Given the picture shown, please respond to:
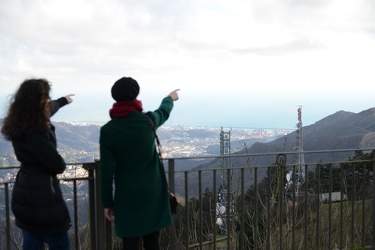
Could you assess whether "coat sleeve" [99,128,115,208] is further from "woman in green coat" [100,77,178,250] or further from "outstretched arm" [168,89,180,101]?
"outstretched arm" [168,89,180,101]

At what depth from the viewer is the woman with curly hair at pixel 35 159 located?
3219 mm

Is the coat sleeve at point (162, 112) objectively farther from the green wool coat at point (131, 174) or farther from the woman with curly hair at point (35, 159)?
the woman with curly hair at point (35, 159)

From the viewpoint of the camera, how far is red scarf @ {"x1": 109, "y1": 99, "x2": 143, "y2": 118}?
11.0ft

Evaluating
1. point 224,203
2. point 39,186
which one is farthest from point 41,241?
point 224,203

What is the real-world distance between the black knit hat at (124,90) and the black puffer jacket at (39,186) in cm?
53

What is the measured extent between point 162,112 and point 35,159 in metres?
1.01

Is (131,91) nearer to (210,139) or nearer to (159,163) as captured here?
(159,163)

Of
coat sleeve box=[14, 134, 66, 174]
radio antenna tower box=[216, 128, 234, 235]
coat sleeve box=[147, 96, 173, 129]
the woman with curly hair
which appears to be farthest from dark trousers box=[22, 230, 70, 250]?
radio antenna tower box=[216, 128, 234, 235]

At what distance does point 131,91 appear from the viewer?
334cm

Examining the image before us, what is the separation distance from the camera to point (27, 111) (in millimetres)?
3236

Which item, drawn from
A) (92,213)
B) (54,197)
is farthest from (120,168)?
(92,213)

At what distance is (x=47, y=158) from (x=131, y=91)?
74 cm

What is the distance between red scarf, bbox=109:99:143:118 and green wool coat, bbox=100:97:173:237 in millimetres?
31

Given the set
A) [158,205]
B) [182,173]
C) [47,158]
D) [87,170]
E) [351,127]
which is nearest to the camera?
[47,158]
